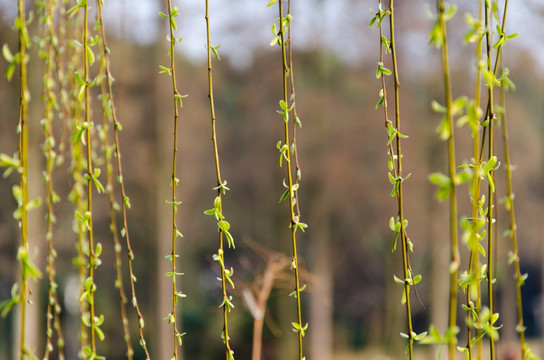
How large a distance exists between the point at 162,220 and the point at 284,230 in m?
1.43

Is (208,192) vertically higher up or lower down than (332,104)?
lower down

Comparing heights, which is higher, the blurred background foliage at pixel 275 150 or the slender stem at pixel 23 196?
the blurred background foliage at pixel 275 150

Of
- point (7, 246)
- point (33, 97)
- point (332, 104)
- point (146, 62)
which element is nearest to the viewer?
point (33, 97)

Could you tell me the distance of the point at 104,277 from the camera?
7.33 metres

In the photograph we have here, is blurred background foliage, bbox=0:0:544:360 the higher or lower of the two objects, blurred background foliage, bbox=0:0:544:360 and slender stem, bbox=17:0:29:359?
the higher

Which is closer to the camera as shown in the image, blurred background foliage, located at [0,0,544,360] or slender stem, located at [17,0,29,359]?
slender stem, located at [17,0,29,359]

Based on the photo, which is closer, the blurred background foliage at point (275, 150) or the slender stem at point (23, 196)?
the slender stem at point (23, 196)

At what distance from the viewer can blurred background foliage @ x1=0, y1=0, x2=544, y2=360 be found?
5156 mm

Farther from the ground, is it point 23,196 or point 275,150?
point 275,150

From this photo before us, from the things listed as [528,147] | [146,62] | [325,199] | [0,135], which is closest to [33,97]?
[0,135]

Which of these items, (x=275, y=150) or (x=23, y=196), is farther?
(x=275, y=150)

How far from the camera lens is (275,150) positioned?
5824mm

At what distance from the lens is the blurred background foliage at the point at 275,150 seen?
203 inches

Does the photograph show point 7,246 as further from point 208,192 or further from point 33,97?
point 208,192
